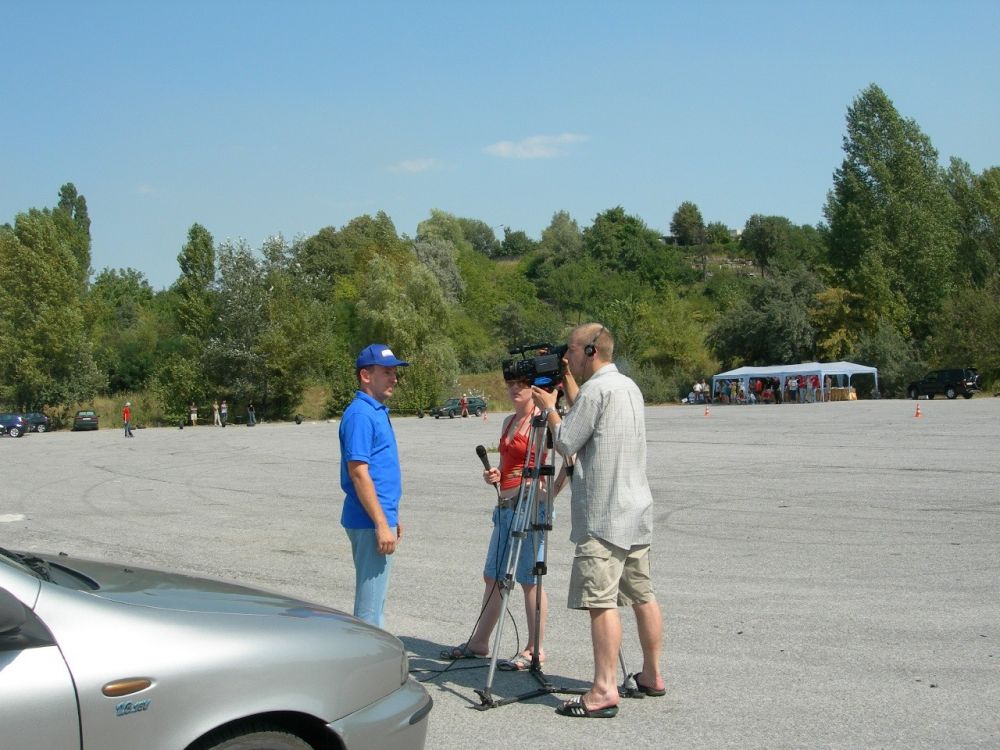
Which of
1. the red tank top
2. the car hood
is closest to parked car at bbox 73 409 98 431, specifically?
the red tank top

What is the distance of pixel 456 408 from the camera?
208 ft

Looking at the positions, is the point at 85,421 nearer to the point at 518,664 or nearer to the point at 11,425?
the point at 11,425

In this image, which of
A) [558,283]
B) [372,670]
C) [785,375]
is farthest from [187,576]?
[558,283]

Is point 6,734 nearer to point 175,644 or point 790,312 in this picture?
point 175,644

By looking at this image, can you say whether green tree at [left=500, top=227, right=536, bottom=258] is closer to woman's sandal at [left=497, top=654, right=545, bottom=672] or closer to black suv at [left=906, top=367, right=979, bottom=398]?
black suv at [left=906, top=367, right=979, bottom=398]

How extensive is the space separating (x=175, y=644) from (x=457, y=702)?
2762 mm

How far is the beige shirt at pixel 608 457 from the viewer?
16.9ft

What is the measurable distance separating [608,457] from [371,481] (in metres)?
1.30

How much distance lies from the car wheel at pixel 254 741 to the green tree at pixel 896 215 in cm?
7645

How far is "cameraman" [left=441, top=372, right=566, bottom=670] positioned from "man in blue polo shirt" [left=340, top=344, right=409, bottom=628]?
0.81 meters

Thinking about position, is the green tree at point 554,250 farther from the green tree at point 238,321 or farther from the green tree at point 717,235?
the green tree at point 238,321

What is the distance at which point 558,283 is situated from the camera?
135 metres

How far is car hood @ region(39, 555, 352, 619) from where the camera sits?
3408 millimetres

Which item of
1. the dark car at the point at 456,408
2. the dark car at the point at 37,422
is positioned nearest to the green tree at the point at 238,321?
the dark car at the point at 37,422
